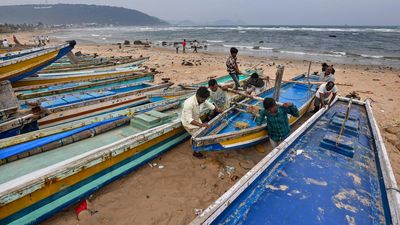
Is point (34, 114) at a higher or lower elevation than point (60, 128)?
higher

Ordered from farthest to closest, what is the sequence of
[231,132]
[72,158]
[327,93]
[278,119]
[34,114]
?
[327,93]
[278,119]
[231,132]
[34,114]
[72,158]

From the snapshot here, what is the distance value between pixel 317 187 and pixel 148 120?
13.0 feet

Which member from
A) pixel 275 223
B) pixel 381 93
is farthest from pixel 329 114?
pixel 381 93

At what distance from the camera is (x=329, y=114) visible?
7059 mm

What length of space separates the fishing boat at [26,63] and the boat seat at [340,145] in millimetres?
9588

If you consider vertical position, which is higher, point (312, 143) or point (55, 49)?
point (55, 49)

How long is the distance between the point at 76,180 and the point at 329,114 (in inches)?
274

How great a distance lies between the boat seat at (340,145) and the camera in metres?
4.75

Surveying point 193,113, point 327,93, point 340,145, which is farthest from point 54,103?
point 327,93

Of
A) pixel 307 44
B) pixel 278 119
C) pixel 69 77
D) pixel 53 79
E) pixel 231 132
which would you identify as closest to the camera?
pixel 231 132

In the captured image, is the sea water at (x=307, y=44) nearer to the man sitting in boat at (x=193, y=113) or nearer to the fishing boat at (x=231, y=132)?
the fishing boat at (x=231, y=132)

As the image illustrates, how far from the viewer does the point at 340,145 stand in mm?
4879

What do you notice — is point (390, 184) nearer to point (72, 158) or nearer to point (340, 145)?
point (340, 145)

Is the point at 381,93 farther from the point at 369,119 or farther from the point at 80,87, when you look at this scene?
the point at 80,87
